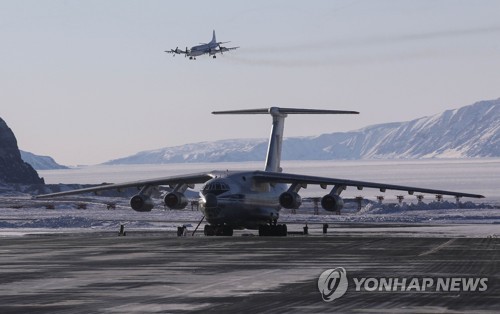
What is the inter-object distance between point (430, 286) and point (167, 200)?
37992 millimetres

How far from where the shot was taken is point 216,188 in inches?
2351

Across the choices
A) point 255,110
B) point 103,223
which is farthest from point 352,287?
point 103,223

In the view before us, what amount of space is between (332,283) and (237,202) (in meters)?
32.7

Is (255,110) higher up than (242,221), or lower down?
higher up

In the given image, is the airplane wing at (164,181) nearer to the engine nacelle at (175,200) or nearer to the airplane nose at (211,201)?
the engine nacelle at (175,200)

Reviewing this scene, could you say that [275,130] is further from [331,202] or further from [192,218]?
[192,218]

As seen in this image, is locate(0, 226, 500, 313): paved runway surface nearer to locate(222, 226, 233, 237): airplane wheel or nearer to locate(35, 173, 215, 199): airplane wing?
locate(222, 226, 233, 237): airplane wheel

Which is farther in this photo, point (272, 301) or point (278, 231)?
point (278, 231)

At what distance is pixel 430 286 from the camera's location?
25.8 meters

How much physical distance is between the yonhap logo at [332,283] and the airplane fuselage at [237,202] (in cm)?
2794

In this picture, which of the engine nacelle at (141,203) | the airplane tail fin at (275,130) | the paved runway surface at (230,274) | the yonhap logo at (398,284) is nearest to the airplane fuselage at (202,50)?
the airplane tail fin at (275,130)

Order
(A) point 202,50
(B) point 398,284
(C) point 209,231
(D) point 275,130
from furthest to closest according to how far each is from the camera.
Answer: (A) point 202,50 → (D) point 275,130 → (C) point 209,231 → (B) point 398,284

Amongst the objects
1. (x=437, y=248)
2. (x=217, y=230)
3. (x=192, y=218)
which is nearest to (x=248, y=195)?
(x=217, y=230)

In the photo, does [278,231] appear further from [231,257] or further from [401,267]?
[401,267]
